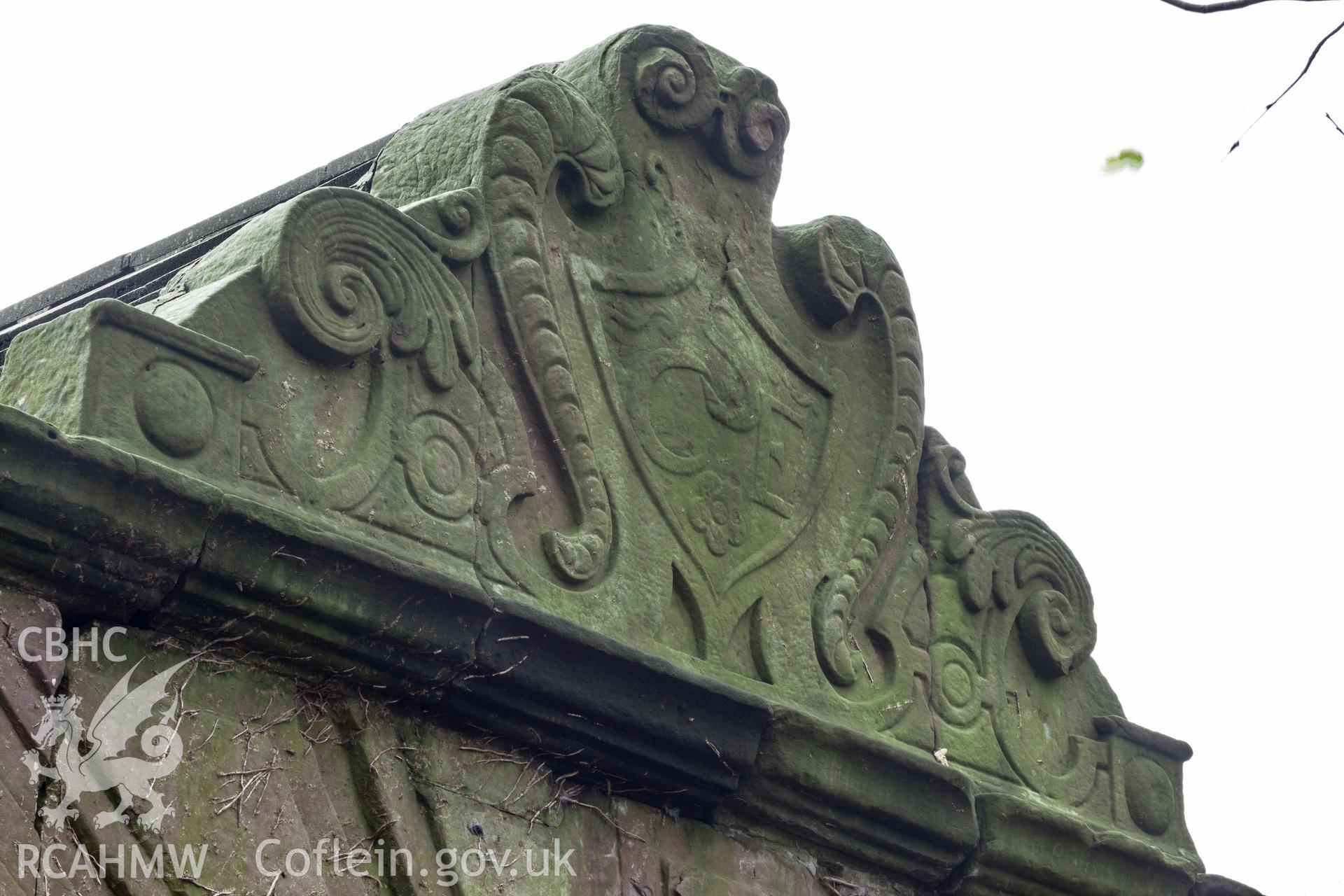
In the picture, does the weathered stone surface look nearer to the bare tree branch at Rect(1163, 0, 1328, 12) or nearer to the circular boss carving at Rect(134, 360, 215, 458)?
the circular boss carving at Rect(134, 360, 215, 458)

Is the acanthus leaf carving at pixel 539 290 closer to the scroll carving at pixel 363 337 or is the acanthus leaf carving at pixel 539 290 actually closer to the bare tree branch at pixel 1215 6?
the scroll carving at pixel 363 337

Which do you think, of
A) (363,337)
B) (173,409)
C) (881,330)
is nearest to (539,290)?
(363,337)

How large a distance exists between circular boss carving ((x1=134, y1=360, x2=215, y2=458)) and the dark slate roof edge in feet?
4.69

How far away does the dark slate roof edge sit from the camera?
190 inches

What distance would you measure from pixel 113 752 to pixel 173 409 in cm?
63

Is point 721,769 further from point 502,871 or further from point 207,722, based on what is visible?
point 207,722

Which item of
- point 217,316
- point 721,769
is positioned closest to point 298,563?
point 217,316

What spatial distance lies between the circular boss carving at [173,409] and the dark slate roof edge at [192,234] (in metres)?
1.43

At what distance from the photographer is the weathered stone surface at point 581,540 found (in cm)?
334

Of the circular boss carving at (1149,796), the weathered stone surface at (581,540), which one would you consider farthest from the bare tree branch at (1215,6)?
the circular boss carving at (1149,796)

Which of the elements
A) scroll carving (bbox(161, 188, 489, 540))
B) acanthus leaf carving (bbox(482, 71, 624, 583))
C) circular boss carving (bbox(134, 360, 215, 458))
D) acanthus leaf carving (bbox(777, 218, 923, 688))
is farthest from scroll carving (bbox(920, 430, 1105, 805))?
circular boss carving (bbox(134, 360, 215, 458))

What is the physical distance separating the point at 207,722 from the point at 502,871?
0.73m

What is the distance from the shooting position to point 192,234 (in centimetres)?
501

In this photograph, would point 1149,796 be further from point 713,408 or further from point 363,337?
point 363,337
